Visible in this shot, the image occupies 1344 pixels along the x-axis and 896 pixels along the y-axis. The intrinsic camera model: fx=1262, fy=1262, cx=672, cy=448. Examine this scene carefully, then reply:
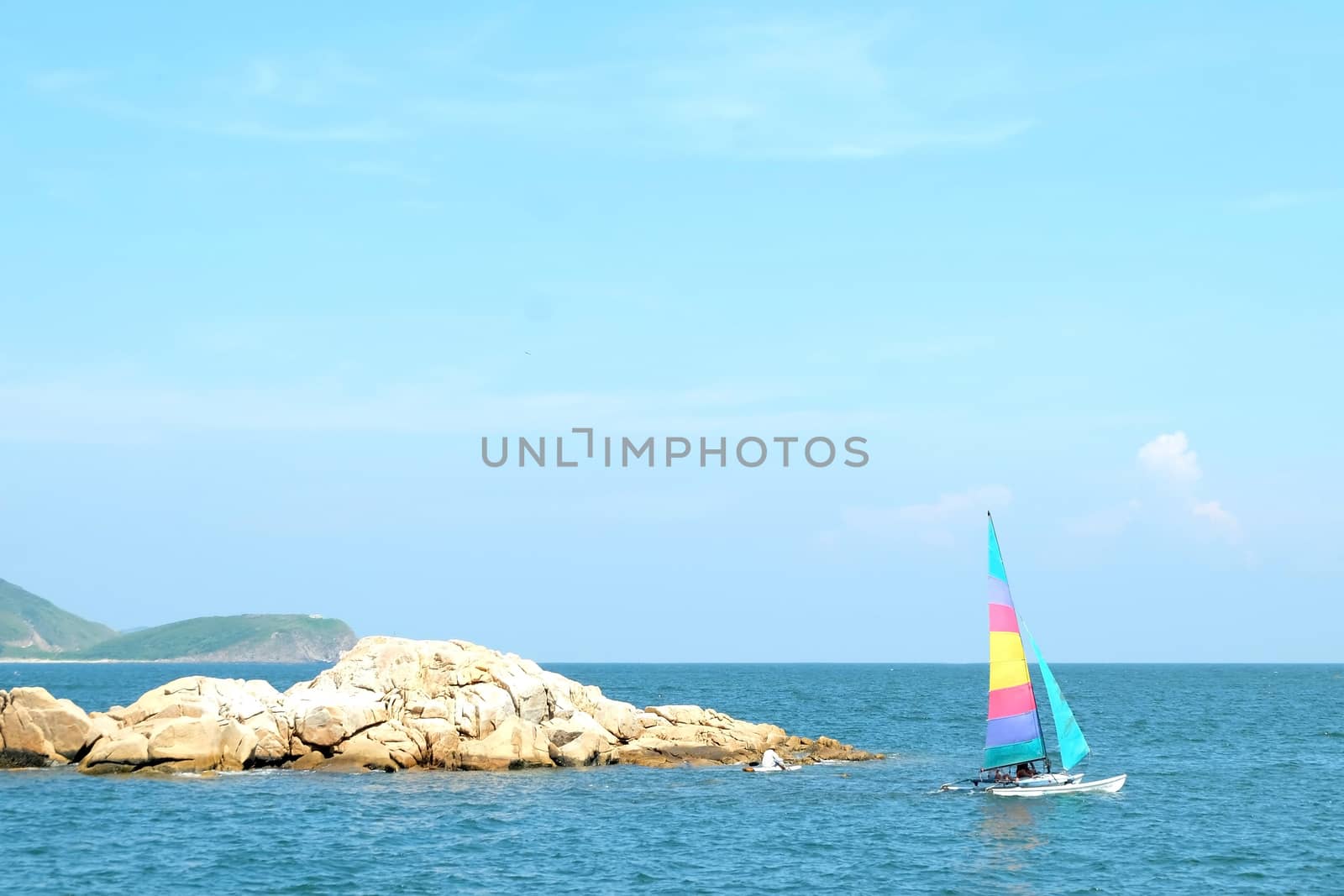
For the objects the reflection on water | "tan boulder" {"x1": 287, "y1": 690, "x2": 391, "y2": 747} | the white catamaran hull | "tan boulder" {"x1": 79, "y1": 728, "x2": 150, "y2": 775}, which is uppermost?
"tan boulder" {"x1": 287, "y1": 690, "x2": 391, "y2": 747}

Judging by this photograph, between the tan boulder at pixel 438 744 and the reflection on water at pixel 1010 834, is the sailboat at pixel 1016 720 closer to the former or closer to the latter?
the reflection on water at pixel 1010 834

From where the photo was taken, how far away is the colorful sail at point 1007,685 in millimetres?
47062

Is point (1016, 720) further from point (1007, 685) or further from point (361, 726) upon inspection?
point (361, 726)

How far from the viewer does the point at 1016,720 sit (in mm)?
47969

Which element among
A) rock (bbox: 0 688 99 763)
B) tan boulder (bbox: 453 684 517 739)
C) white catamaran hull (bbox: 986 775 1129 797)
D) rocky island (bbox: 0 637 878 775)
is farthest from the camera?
tan boulder (bbox: 453 684 517 739)

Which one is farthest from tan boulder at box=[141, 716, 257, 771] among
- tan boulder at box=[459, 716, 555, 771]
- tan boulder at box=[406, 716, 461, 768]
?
tan boulder at box=[459, 716, 555, 771]

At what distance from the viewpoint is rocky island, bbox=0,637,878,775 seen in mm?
55219

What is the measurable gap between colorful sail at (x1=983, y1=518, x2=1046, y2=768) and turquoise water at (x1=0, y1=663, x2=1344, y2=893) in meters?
2.18

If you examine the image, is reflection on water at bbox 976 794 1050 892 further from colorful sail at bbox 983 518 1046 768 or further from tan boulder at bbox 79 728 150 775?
tan boulder at bbox 79 728 150 775

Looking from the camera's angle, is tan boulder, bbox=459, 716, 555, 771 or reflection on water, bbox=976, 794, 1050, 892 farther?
tan boulder, bbox=459, 716, 555, 771

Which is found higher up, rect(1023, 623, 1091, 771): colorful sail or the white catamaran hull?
rect(1023, 623, 1091, 771): colorful sail

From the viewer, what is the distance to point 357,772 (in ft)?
181

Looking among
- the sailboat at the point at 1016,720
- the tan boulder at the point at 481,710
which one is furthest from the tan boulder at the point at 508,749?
the sailboat at the point at 1016,720

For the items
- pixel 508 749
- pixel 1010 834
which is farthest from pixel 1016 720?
pixel 508 749
